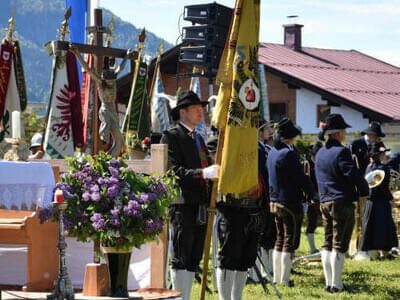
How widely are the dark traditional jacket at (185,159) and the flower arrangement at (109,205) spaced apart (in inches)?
31.7

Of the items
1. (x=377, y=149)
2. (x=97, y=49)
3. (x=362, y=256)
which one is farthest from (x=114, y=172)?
(x=362, y=256)

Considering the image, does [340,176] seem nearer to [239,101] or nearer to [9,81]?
[239,101]

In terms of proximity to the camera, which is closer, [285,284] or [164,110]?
[285,284]

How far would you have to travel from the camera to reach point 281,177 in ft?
40.2

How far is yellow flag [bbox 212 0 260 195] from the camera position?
8.84 metres

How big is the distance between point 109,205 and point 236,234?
1766mm

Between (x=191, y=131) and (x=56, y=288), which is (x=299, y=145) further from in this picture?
(x=56, y=288)

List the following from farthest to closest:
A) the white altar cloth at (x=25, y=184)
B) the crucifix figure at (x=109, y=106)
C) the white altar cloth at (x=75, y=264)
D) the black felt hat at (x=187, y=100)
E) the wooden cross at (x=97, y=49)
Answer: the crucifix figure at (x=109, y=106) < the wooden cross at (x=97, y=49) < the white altar cloth at (x=75, y=264) < the black felt hat at (x=187, y=100) < the white altar cloth at (x=25, y=184)

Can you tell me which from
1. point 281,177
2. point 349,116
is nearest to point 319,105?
point 349,116

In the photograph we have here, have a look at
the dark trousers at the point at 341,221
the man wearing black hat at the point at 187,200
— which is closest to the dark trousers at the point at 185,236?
the man wearing black hat at the point at 187,200

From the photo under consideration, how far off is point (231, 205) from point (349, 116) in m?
21.8

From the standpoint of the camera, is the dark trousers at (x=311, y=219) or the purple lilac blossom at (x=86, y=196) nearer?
the purple lilac blossom at (x=86, y=196)

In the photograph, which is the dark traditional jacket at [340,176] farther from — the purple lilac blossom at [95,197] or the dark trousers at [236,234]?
the purple lilac blossom at [95,197]

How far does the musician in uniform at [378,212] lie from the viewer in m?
15.6
